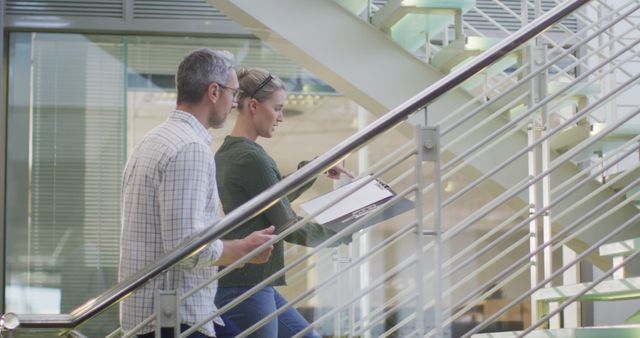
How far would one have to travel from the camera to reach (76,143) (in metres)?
6.76

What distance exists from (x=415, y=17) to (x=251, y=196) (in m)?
1.94

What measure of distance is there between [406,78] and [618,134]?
0.89 m

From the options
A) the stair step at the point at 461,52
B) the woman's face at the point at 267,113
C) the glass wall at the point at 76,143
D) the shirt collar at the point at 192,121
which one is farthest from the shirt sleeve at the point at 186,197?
A: the glass wall at the point at 76,143

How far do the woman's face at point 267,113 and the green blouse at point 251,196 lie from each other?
0.37 feet

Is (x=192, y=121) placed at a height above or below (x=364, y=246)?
above

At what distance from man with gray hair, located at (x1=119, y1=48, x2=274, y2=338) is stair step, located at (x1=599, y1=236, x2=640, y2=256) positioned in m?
1.38

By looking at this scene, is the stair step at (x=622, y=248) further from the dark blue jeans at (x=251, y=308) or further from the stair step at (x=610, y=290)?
the dark blue jeans at (x=251, y=308)

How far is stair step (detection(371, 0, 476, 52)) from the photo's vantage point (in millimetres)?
4757

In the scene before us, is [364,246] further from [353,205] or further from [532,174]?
[353,205]

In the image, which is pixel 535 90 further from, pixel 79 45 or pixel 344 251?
pixel 79 45

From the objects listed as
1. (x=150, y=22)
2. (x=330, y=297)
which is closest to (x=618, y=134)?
(x=330, y=297)

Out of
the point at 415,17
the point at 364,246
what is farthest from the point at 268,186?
the point at 364,246

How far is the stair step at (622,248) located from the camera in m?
3.83

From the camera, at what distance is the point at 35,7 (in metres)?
6.70
